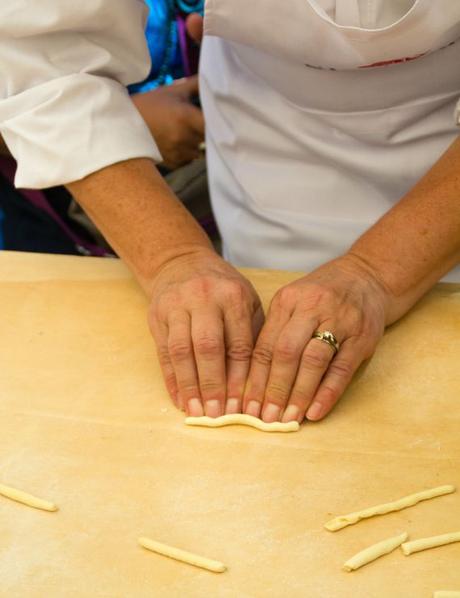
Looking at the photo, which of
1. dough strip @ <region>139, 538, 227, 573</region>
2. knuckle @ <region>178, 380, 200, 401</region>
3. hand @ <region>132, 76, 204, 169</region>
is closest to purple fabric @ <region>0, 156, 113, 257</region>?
hand @ <region>132, 76, 204, 169</region>

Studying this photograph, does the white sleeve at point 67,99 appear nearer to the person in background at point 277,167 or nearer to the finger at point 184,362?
the person in background at point 277,167

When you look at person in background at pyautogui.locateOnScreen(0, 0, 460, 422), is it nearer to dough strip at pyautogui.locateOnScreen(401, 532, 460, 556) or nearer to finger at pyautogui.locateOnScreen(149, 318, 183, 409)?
finger at pyautogui.locateOnScreen(149, 318, 183, 409)

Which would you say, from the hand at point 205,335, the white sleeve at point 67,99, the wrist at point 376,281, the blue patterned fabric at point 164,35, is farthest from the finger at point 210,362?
the blue patterned fabric at point 164,35

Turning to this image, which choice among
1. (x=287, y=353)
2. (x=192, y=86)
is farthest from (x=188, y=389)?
(x=192, y=86)

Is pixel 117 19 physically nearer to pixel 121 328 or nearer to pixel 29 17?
pixel 29 17

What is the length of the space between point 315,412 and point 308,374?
0.16 ft

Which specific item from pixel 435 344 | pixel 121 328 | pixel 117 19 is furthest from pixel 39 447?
pixel 117 19

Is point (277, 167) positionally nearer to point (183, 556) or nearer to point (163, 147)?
point (163, 147)

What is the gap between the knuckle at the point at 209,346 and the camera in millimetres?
1104

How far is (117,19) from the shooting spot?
4.31 feet

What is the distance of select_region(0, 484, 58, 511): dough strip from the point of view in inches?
36.7

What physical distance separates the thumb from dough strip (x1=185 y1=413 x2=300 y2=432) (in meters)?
0.94

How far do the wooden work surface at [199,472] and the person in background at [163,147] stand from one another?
0.69 meters

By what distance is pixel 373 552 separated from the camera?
873mm
